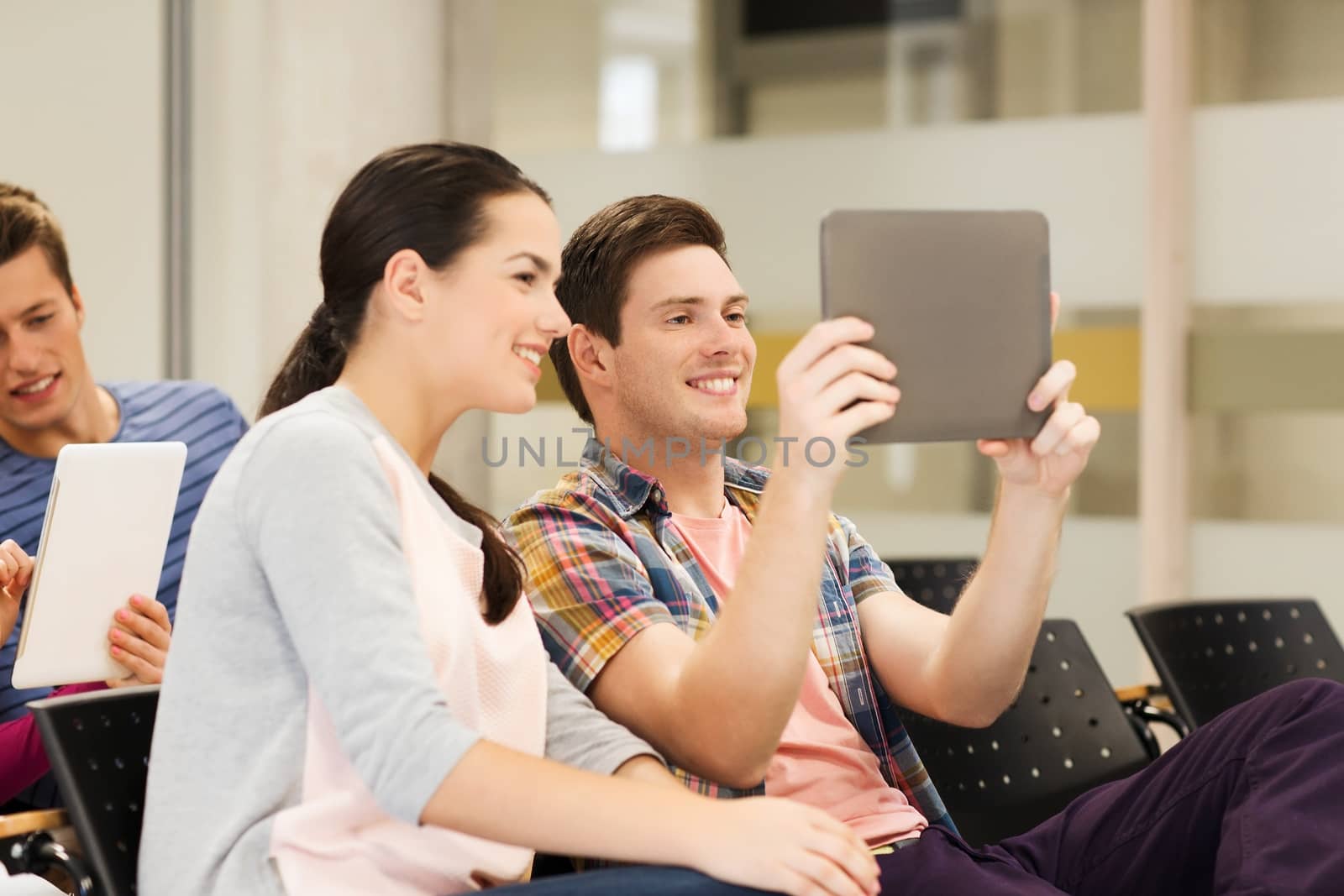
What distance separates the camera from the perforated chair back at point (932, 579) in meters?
2.55

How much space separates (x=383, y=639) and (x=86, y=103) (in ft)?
11.1

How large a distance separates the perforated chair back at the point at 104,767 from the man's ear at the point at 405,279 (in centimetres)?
49

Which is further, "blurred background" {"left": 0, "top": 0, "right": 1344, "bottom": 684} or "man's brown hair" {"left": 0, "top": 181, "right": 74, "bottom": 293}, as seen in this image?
"blurred background" {"left": 0, "top": 0, "right": 1344, "bottom": 684}

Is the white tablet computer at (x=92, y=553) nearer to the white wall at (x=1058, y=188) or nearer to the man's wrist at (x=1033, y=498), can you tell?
the man's wrist at (x=1033, y=498)

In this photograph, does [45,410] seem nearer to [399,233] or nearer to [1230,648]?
[399,233]

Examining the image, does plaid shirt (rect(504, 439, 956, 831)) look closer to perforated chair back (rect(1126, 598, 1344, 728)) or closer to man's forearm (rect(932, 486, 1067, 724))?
man's forearm (rect(932, 486, 1067, 724))

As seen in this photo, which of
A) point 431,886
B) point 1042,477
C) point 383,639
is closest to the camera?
point 383,639

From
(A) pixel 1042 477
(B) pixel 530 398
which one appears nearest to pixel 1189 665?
(A) pixel 1042 477

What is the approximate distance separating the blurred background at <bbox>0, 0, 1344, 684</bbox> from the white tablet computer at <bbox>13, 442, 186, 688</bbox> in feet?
7.25

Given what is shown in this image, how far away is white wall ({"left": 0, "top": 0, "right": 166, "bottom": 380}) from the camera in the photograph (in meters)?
4.03

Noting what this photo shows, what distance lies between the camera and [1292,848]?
1412mm

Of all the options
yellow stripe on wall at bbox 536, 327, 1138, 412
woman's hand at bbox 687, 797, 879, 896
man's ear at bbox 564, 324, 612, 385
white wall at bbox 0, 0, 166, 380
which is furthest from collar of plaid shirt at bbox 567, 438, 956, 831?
white wall at bbox 0, 0, 166, 380

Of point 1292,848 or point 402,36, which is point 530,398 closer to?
point 1292,848

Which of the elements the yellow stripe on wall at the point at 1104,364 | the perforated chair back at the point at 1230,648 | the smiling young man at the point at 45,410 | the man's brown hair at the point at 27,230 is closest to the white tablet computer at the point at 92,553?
the smiling young man at the point at 45,410
